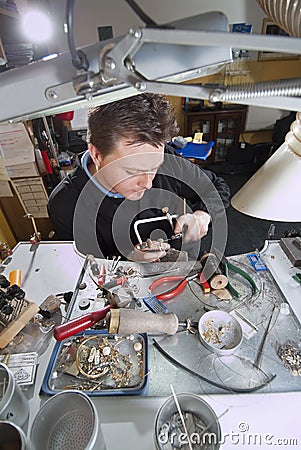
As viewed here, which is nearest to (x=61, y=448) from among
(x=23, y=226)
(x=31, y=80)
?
(x=31, y=80)

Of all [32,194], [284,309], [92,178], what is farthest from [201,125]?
[284,309]

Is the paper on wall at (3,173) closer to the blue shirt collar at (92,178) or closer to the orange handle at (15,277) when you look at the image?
the blue shirt collar at (92,178)

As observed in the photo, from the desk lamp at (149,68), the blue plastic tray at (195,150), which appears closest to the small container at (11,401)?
the desk lamp at (149,68)

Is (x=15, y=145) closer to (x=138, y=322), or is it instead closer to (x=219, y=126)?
(x=138, y=322)

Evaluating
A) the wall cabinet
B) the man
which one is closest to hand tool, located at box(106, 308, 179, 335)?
the man

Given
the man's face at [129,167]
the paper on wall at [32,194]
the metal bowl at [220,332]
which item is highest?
the man's face at [129,167]

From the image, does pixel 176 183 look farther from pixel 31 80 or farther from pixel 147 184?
pixel 31 80

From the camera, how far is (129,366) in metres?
0.63

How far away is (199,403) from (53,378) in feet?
1.07

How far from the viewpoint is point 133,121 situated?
791 millimetres

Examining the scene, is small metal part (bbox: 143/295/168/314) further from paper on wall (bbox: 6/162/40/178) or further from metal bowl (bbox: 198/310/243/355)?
paper on wall (bbox: 6/162/40/178)

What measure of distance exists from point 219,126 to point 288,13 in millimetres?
2803

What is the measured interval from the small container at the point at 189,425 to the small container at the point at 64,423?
0.10 metres

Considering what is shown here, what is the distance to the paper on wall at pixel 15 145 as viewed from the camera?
5.22 ft
